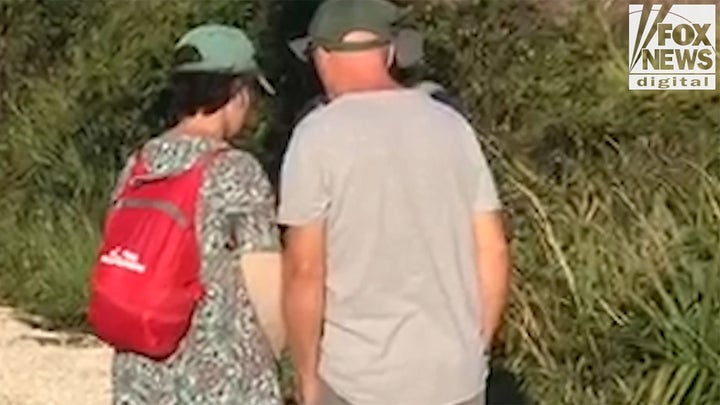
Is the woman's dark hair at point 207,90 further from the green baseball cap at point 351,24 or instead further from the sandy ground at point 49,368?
the sandy ground at point 49,368

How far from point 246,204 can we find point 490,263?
0.57m

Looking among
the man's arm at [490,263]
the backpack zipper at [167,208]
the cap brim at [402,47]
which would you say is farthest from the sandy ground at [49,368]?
the man's arm at [490,263]

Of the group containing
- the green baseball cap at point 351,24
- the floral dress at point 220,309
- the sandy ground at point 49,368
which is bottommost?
the sandy ground at point 49,368

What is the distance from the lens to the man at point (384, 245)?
4.48 metres

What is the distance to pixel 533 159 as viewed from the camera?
354 inches

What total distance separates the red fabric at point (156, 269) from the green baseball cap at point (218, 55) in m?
0.29

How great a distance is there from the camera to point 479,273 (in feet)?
15.2

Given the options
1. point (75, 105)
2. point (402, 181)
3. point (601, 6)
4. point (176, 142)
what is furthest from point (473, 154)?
point (75, 105)

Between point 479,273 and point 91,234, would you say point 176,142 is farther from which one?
point 91,234

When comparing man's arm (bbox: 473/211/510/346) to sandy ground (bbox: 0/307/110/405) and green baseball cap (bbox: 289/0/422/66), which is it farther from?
sandy ground (bbox: 0/307/110/405)

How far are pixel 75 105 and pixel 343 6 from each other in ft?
23.6

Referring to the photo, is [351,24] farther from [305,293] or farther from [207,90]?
[305,293]

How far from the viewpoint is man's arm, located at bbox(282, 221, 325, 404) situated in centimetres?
452

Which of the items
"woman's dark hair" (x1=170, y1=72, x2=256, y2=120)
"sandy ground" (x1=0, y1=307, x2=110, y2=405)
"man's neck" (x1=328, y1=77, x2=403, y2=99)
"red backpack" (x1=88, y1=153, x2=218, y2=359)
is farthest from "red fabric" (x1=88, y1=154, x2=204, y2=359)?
"sandy ground" (x1=0, y1=307, x2=110, y2=405)
